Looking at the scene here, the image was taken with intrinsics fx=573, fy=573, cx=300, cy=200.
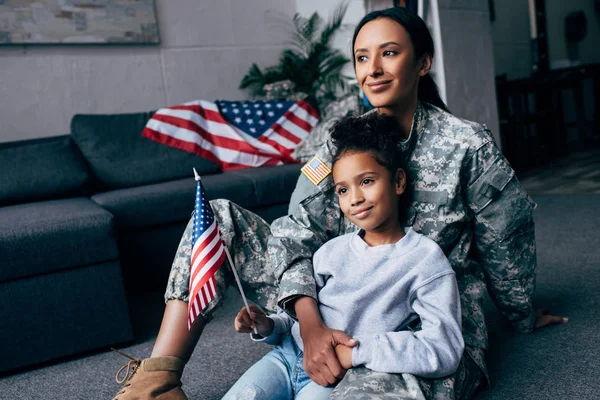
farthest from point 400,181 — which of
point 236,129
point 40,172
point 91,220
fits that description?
point 236,129

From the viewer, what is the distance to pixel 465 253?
1.45m

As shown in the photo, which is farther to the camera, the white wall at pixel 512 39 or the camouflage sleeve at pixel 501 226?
the white wall at pixel 512 39

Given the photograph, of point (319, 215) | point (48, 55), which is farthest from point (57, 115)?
point (319, 215)

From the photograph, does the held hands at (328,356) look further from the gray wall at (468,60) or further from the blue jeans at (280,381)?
the gray wall at (468,60)

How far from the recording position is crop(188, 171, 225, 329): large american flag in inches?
49.1

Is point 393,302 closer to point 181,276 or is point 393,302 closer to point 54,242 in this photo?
point 181,276

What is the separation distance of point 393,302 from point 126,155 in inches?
84.3

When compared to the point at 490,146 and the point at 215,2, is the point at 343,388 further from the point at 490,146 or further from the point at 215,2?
the point at 215,2

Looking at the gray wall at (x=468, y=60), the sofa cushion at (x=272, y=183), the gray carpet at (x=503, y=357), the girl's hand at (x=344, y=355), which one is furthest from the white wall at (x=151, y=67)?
Result: the girl's hand at (x=344, y=355)

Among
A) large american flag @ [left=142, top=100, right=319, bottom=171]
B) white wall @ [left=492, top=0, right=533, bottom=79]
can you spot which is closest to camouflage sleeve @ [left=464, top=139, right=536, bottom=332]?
large american flag @ [left=142, top=100, right=319, bottom=171]

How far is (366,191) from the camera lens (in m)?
1.25

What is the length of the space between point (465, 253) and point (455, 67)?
108 inches

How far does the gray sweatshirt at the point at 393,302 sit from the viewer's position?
43.9 inches

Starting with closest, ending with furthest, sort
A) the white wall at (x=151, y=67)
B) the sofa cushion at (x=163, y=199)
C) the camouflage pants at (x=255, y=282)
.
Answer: the camouflage pants at (x=255, y=282) < the sofa cushion at (x=163, y=199) < the white wall at (x=151, y=67)
